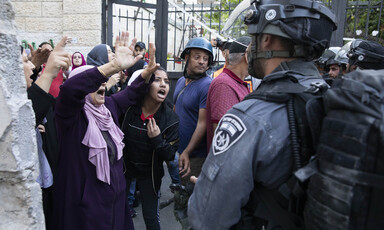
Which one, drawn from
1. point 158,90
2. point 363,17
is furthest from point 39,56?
point 363,17

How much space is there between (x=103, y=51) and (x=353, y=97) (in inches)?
142

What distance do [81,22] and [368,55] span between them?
496cm

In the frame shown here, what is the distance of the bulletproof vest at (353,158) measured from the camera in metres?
0.93

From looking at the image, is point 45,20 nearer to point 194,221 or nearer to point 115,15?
point 115,15

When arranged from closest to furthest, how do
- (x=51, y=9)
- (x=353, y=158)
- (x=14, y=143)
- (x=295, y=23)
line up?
(x=353, y=158) → (x=295, y=23) → (x=14, y=143) → (x=51, y=9)

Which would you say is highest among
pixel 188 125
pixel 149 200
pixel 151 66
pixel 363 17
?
→ pixel 363 17

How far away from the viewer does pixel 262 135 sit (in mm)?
1227

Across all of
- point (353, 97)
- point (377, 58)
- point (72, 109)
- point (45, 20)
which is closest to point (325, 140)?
point (353, 97)

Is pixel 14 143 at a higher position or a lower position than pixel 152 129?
higher

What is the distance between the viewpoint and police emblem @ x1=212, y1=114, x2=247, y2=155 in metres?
1.26

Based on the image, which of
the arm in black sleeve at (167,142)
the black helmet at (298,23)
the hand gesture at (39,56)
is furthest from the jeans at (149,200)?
the black helmet at (298,23)

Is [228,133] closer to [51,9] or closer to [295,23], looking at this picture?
[295,23]

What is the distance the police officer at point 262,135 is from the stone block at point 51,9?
5.57 m

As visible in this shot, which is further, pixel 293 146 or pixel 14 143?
pixel 14 143
